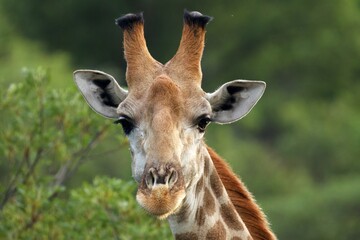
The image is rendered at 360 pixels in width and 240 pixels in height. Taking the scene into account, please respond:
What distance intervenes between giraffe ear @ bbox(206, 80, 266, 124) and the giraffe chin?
1.10m

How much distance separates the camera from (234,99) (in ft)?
38.9

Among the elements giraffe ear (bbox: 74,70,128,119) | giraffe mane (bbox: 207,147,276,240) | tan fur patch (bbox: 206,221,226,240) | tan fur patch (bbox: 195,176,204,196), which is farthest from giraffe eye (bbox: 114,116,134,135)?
tan fur patch (bbox: 206,221,226,240)

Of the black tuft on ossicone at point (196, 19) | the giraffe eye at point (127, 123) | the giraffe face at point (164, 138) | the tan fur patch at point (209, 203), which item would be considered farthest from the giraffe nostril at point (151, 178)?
the black tuft on ossicone at point (196, 19)

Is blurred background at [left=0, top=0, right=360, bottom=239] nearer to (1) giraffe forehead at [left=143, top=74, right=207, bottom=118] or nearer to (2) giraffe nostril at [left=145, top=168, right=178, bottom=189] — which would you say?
(1) giraffe forehead at [left=143, top=74, right=207, bottom=118]

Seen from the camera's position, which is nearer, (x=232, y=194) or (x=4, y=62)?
(x=232, y=194)

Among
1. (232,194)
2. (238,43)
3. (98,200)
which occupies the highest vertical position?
(232,194)

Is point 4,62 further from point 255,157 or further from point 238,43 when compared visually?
point 238,43

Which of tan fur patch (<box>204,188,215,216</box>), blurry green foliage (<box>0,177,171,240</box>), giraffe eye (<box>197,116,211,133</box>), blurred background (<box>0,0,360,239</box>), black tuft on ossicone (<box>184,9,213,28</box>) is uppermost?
black tuft on ossicone (<box>184,9,213,28</box>)

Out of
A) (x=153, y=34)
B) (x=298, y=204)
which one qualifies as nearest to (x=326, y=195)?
(x=298, y=204)

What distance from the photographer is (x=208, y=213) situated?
11602 mm

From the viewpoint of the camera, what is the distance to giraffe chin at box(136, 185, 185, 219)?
10.7 m

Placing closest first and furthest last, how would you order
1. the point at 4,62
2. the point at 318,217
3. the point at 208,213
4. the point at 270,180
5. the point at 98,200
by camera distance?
1. the point at 208,213
2. the point at 98,200
3. the point at 318,217
4. the point at 270,180
5. the point at 4,62

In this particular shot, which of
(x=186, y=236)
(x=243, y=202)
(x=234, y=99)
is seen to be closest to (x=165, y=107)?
(x=234, y=99)

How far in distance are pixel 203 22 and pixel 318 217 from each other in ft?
92.6
